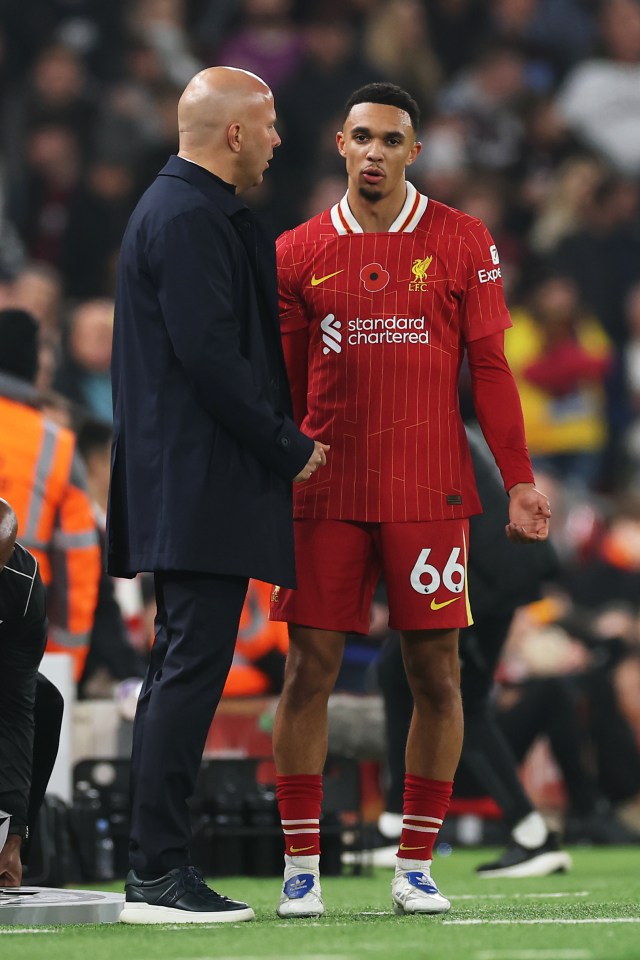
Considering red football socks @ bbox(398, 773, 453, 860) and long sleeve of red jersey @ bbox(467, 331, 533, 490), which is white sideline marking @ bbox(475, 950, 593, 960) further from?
long sleeve of red jersey @ bbox(467, 331, 533, 490)

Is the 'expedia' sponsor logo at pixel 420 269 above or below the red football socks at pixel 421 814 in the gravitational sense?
above

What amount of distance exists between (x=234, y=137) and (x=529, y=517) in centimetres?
114

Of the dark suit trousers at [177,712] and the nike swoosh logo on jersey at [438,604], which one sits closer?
the dark suit trousers at [177,712]

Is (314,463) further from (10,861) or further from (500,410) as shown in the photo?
(10,861)

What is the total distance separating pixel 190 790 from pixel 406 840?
1.98 ft

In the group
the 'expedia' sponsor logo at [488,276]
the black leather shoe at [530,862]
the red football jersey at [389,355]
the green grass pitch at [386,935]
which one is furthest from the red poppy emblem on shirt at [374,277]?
the black leather shoe at [530,862]

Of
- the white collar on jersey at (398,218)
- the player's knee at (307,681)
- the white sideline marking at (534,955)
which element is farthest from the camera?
the white collar on jersey at (398,218)

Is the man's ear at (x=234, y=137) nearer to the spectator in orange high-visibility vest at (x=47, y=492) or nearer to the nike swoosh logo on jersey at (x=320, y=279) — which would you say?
the nike swoosh logo on jersey at (x=320, y=279)

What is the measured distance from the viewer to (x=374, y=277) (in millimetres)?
4590

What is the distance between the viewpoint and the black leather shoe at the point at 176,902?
408 centimetres

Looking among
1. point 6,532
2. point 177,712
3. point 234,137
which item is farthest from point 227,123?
point 177,712

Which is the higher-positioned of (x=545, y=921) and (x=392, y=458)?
(x=392, y=458)

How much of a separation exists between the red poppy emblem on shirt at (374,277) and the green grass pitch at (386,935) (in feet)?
4.97

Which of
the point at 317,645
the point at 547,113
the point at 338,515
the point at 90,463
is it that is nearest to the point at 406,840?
the point at 317,645
